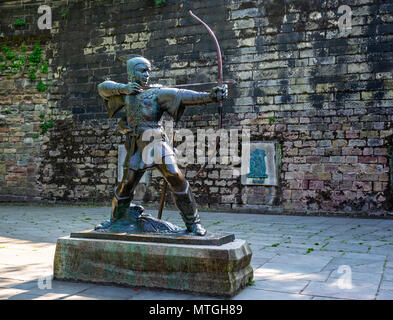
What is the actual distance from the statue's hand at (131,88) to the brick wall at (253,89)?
213 inches

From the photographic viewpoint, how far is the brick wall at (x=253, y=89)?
774 cm

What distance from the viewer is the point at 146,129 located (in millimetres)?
3332

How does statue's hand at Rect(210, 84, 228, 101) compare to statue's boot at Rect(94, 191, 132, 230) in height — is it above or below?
above

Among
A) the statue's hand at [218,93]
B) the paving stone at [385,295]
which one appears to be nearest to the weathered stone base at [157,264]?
the paving stone at [385,295]

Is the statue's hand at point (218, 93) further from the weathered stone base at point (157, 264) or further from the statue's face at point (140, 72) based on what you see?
the weathered stone base at point (157, 264)

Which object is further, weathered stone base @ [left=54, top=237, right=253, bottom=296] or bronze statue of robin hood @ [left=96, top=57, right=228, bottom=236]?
bronze statue of robin hood @ [left=96, top=57, right=228, bottom=236]

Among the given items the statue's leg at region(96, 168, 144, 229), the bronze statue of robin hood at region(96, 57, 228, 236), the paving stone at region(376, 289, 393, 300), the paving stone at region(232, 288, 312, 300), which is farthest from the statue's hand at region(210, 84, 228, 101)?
the paving stone at region(376, 289, 393, 300)

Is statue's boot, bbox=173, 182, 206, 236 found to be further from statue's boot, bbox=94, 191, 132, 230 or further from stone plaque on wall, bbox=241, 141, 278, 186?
stone plaque on wall, bbox=241, 141, 278, 186

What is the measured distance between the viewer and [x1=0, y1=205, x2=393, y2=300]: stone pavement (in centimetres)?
287

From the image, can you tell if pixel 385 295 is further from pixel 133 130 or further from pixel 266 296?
pixel 133 130

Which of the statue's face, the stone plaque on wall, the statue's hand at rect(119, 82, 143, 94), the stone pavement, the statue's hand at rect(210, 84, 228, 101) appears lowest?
the stone pavement

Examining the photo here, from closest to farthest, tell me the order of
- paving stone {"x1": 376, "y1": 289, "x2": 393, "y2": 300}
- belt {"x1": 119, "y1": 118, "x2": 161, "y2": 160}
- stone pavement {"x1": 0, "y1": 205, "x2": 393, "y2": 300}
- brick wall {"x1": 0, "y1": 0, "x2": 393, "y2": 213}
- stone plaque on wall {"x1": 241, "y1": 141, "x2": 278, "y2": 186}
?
paving stone {"x1": 376, "y1": 289, "x2": 393, "y2": 300} → stone pavement {"x1": 0, "y1": 205, "x2": 393, "y2": 300} → belt {"x1": 119, "y1": 118, "x2": 161, "y2": 160} → brick wall {"x1": 0, "y1": 0, "x2": 393, "y2": 213} → stone plaque on wall {"x1": 241, "y1": 141, "x2": 278, "y2": 186}
